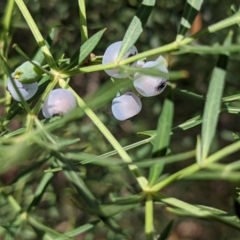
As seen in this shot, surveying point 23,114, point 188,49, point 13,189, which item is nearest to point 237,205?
point 188,49

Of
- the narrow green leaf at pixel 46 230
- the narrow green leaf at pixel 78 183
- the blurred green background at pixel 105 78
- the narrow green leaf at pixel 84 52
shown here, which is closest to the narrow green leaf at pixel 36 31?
the narrow green leaf at pixel 84 52

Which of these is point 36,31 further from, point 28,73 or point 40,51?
point 40,51

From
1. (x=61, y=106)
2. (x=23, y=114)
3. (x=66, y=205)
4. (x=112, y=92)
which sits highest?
(x=112, y=92)

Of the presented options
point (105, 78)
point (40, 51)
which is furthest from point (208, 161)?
point (105, 78)

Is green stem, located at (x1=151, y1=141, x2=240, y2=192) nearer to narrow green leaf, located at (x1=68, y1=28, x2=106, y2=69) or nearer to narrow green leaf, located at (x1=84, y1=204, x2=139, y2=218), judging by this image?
narrow green leaf, located at (x1=84, y1=204, x2=139, y2=218)

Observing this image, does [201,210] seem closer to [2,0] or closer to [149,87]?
[149,87]

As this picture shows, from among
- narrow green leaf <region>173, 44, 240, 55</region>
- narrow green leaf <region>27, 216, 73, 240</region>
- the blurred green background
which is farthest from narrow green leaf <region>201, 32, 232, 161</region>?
the blurred green background

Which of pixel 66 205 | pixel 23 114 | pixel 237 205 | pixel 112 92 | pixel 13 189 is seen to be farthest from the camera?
pixel 66 205

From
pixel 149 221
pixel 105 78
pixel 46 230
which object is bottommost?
pixel 105 78
